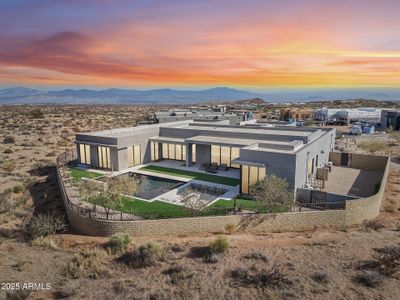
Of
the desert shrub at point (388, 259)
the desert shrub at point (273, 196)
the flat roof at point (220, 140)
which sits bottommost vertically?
the desert shrub at point (388, 259)

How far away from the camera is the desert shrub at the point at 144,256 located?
45.3 feet

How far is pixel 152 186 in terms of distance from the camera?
24.1 meters

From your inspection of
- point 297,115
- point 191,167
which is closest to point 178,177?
point 191,167

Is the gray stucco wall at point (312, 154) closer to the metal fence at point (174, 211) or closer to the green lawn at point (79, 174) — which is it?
the metal fence at point (174, 211)

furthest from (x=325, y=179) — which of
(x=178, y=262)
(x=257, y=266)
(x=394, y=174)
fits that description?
(x=178, y=262)

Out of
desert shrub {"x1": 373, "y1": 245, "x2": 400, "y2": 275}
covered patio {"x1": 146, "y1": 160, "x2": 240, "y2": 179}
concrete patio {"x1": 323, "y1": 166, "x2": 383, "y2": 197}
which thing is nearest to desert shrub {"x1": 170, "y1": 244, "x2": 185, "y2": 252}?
desert shrub {"x1": 373, "y1": 245, "x2": 400, "y2": 275}

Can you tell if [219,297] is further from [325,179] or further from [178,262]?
[325,179]

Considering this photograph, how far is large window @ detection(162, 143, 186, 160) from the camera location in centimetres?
3175

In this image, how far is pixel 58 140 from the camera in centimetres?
4816

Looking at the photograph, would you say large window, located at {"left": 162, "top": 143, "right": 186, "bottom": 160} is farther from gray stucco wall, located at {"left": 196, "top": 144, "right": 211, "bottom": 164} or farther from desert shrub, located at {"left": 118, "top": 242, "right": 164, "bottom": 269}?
desert shrub, located at {"left": 118, "top": 242, "right": 164, "bottom": 269}

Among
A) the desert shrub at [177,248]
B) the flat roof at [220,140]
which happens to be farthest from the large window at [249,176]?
the desert shrub at [177,248]

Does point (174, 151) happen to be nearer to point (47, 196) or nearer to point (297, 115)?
point (47, 196)

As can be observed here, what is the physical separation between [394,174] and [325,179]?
9784 mm

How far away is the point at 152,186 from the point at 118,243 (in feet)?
29.8
